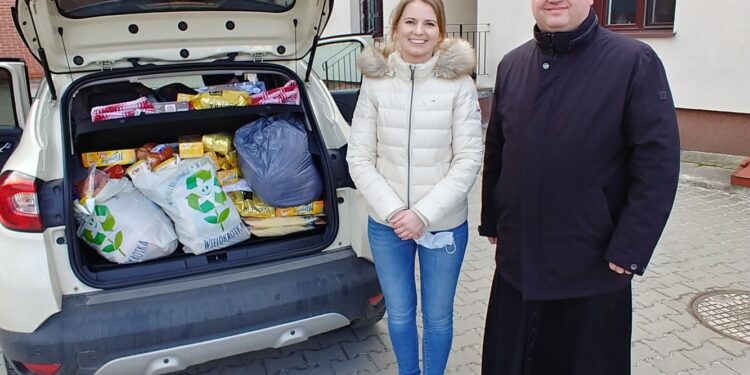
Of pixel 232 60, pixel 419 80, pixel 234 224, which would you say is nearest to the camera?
pixel 419 80

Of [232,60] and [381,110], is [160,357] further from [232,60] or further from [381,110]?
[232,60]

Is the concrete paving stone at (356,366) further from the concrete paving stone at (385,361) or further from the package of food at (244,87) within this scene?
the package of food at (244,87)

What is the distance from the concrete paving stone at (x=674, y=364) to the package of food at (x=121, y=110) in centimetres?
272

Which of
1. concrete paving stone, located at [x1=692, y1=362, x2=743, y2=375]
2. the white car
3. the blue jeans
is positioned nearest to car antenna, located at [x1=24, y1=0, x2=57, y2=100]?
the white car

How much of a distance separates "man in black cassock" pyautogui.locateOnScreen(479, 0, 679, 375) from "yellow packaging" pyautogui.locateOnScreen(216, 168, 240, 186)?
136 centimetres

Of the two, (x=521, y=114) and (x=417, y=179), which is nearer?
(x=521, y=114)

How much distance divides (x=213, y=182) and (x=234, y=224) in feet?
0.71

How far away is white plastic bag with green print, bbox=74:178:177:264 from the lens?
252 cm

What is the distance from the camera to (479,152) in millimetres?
2227

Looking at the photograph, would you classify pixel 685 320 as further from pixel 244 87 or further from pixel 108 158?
pixel 108 158

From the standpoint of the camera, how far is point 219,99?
118 inches

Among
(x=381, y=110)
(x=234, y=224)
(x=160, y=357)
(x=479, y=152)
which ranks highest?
(x=381, y=110)

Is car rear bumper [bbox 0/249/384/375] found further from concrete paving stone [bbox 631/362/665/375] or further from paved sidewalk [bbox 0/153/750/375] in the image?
concrete paving stone [bbox 631/362/665/375]

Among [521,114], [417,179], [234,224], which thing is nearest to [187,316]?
[234,224]
